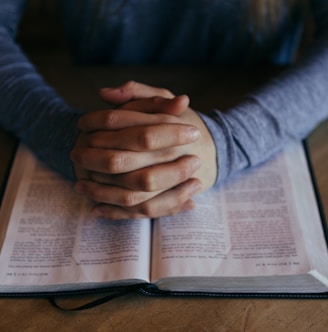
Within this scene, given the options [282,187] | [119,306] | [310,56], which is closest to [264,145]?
[282,187]

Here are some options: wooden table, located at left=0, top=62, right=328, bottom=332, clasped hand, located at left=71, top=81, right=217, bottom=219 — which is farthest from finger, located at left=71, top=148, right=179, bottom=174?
wooden table, located at left=0, top=62, right=328, bottom=332

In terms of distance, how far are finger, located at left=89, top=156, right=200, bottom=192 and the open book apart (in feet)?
0.17

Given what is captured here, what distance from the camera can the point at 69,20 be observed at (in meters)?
0.84

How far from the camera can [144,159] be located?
0.56m

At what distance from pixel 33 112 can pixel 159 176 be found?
24 centimetres

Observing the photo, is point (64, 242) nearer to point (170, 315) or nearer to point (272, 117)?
point (170, 315)

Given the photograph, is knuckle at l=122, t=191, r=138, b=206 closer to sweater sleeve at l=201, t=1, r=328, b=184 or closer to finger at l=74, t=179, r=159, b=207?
finger at l=74, t=179, r=159, b=207

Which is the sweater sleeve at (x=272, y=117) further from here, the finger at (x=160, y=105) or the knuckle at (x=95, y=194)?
the knuckle at (x=95, y=194)

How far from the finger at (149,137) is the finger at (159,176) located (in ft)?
0.08

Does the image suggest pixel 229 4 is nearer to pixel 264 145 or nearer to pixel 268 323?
pixel 264 145

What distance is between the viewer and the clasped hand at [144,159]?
21.7 inches

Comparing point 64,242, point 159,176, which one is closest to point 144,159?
point 159,176

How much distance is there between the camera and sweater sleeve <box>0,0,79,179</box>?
64cm

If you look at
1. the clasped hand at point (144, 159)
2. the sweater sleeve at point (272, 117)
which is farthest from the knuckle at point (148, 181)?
the sweater sleeve at point (272, 117)
